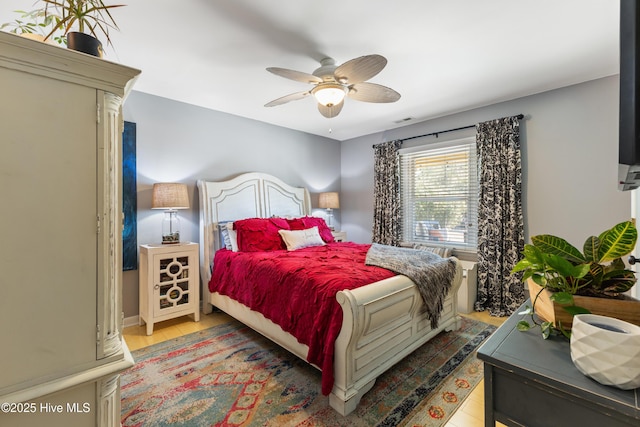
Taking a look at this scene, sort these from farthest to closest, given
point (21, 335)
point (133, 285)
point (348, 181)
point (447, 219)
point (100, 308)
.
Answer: point (348, 181) < point (447, 219) < point (133, 285) < point (100, 308) < point (21, 335)

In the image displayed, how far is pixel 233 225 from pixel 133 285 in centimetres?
121

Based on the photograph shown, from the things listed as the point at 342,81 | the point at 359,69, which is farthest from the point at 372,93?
the point at 359,69

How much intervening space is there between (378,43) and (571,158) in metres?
2.40

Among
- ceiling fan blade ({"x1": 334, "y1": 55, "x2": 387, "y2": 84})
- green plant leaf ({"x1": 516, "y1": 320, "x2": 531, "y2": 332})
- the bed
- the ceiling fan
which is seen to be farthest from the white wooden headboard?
green plant leaf ({"x1": 516, "y1": 320, "x2": 531, "y2": 332})

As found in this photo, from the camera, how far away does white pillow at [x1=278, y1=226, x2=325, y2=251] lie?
321cm

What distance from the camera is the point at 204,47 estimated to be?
85.9 inches

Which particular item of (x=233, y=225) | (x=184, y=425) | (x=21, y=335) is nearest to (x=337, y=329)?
(x=184, y=425)

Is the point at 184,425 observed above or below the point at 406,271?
below

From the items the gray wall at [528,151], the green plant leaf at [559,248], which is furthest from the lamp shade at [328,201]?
the green plant leaf at [559,248]

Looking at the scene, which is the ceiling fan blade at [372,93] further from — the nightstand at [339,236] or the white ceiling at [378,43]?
the nightstand at [339,236]

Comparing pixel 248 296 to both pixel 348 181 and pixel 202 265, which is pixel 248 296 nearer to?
pixel 202 265

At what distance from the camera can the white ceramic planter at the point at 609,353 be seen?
0.56m

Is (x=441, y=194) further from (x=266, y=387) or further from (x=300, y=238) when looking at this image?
(x=266, y=387)

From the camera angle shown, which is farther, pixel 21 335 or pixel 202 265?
pixel 202 265
